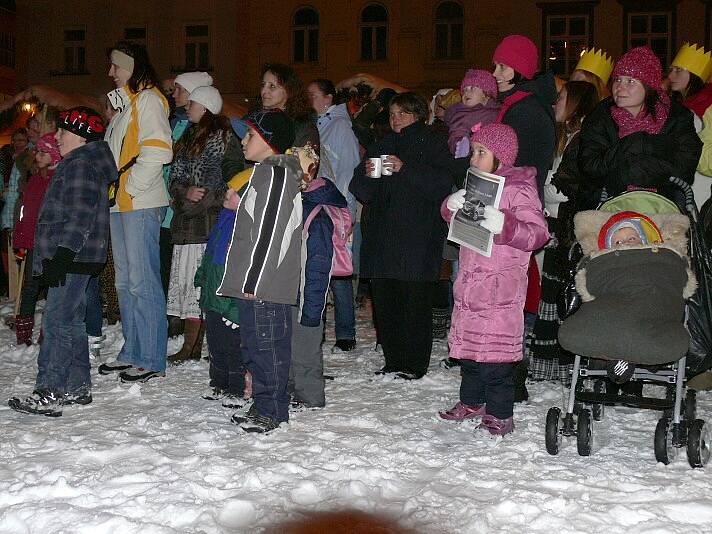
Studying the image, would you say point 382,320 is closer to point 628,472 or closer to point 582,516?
point 628,472

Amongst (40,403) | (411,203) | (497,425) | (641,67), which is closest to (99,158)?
(40,403)

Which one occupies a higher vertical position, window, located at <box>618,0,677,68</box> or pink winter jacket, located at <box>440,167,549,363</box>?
window, located at <box>618,0,677,68</box>

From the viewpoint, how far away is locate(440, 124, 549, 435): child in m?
5.36

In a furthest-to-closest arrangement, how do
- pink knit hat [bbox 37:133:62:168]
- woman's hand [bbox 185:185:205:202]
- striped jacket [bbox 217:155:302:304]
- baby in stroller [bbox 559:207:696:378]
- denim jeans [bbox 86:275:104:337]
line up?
1. pink knit hat [bbox 37:133:62:168]
2. denim jeans [bbox 86:275:104:337]
3. woman's hand [bbox 185:185:205:202]
4. striped jacket [bbox 217:155:302:304]
5. baby in stroller [bbox 559:207:696:378]

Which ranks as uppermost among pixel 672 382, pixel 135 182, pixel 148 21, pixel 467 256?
pixel 148 21

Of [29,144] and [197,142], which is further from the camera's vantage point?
[29,144]

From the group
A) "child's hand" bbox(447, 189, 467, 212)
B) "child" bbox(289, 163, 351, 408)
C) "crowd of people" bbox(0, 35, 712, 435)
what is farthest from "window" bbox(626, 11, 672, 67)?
"child's hand" bbox(447, 189, 467, 212)

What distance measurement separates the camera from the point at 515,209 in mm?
5320

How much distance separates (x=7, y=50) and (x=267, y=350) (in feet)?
141

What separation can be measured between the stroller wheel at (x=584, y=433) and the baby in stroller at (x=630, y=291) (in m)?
→ 0.26

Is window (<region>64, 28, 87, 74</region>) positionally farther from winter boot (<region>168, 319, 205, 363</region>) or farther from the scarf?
the scarf

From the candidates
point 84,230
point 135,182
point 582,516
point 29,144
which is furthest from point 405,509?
point 29,144

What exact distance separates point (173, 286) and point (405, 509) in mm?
3851

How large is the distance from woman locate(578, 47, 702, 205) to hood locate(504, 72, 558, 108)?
0.40 meters
